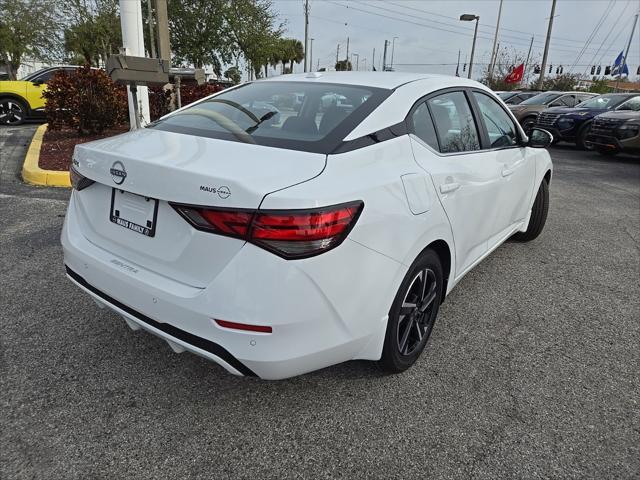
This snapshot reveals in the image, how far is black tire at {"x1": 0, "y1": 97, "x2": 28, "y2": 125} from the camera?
474 inches

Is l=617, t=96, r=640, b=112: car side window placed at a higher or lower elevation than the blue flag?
lower

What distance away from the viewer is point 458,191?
2693mm

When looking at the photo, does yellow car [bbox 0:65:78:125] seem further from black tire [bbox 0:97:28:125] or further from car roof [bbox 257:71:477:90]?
car roof [bbox 257:71:477:90]

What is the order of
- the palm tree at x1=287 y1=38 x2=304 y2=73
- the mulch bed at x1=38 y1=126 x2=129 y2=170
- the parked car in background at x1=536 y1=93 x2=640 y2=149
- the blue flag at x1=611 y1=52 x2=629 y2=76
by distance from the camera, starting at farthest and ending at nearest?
the palm tree at x1=287 y1=38 x2=304 y2=73 → the blue flag at x1=611 y1=52 x2=629 y2=76 → the parked car in background at x1=536 y1=93 x2=640 y2=149 → the mulch bed at x1=38 y1=126 x2=129 y2=170

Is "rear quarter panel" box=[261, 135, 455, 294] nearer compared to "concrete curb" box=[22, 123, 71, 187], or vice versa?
"rear quarter panel" box=[261, 135, 455, 294]

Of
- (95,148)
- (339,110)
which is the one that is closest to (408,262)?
(339,110)

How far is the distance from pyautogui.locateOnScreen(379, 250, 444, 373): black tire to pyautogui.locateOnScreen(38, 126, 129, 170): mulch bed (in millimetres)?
6027

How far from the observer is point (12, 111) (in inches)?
480

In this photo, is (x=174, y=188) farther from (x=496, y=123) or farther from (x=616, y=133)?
A: (x=616, y=133)

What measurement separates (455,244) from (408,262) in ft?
2.13

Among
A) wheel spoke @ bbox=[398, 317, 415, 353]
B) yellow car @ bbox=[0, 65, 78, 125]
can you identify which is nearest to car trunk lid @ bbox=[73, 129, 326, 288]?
wheel spoke @ bbox=[398, 317, 415, 353]

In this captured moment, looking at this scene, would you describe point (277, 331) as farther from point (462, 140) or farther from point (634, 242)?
point (634, 242)

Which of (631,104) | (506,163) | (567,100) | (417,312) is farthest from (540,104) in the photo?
(417,312)

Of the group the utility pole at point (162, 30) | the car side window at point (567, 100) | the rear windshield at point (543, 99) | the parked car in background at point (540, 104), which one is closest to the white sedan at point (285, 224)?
the utility pole at point (162, 30)
